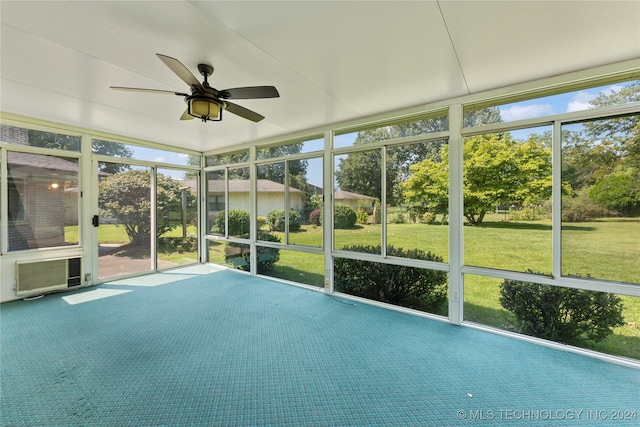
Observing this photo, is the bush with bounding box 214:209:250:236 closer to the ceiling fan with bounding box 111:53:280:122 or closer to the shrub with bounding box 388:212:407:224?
the shrub with bounding box 388:212:407:224

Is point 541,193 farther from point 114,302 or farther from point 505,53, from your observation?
point 114,302

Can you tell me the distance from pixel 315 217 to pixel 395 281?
1583 millimetres

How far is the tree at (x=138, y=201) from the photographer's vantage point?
4.55 meters

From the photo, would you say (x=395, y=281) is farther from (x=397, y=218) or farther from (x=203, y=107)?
(x=203, y=107)

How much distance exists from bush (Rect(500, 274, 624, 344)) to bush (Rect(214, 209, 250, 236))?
4347 millimetres

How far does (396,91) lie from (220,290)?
3.78 metres

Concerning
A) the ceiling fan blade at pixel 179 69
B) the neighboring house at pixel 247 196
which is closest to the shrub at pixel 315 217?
the neighboring house at pixel 247 196

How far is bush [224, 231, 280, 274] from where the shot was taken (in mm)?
4910

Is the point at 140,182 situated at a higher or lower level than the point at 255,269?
higher

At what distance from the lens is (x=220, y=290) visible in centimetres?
411

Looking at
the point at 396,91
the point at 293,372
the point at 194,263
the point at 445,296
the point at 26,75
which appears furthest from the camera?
the point at 194,263

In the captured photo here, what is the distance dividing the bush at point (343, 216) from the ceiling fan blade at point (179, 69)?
8.10 ft

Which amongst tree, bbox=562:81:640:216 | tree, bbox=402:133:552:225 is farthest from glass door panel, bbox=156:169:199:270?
tree, bbox=562:81:640:216

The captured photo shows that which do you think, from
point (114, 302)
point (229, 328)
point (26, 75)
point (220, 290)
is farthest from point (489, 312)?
point (26, 75)
